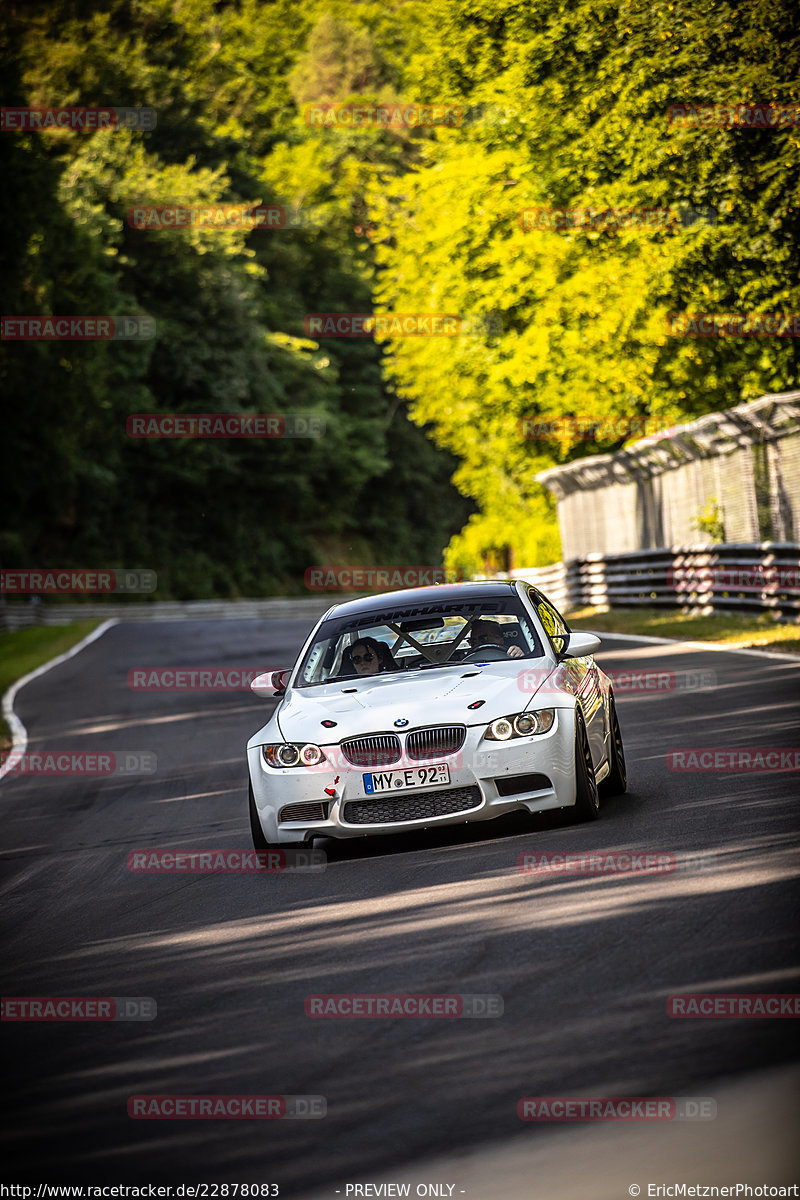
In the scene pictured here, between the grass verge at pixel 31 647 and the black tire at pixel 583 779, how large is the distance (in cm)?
1259

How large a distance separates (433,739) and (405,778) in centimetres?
26

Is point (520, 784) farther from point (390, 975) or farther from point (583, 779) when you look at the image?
point (390, 975)

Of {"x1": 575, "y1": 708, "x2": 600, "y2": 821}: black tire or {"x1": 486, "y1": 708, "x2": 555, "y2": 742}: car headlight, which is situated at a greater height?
{"x1": 486, "y1": 708, "x2": 555, "y2": 742}: car headlight

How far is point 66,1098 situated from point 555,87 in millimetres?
29645

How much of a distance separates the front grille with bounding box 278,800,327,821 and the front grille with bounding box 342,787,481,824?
0.48 feet

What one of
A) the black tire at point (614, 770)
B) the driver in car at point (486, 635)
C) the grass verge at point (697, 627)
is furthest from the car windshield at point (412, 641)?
the grass verge at point (697, 627)

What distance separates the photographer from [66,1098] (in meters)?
5.26

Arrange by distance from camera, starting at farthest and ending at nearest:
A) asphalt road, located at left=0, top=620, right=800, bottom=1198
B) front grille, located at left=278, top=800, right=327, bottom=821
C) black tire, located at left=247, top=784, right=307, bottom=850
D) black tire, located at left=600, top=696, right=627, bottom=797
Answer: black tire, located at left=600, top=696, right=627, bottom=797 < black tire, located at left=247, top=784, right=307, bottom=850 < front grille, located at left=278, top=800, right=327, bottom=821 < asphalt road, located at left=0, top=620, right=800, bottom=1198

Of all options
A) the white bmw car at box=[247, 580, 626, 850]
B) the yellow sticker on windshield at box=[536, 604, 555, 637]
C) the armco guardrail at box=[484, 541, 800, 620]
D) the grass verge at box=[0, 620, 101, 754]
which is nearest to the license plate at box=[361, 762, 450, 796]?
the white bmw car at box=[247, 580, 626, 850]

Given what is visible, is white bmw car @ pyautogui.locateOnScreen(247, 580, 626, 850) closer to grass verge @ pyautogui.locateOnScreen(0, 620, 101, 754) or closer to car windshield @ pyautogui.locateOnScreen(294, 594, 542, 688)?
car windshield @ pyautogui.locateOnScreen(294, 594, 542, 688)

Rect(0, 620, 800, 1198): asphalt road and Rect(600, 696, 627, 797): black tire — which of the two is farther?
Rect(600, 696, 627, 797): black tire

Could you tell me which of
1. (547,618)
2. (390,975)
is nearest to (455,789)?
(547,618)

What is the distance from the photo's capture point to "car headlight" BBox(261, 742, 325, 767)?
8.91m

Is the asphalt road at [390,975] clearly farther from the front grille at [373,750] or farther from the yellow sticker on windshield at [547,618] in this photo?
the yellow sticker on windshield at [547,618]
